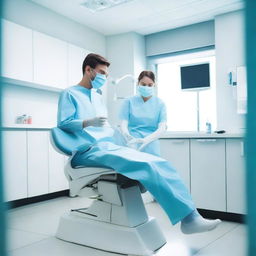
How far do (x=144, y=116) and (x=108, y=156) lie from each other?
0.89 metres

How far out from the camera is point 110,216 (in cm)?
188

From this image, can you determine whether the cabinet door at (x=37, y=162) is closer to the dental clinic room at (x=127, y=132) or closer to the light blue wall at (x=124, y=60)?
the dental clinic room at (x=127, y=132)

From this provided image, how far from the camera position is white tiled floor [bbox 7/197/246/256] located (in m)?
1.79

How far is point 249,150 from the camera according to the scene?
0.41m

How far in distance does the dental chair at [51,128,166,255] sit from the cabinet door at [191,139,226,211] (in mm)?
829

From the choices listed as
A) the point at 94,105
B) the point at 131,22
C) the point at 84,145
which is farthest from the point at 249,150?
the point at 131,22

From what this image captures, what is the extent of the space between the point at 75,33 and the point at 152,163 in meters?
2.86

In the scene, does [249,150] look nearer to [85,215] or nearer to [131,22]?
[85,215]

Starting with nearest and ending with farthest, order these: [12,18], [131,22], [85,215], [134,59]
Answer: [85,215] → [12,18] → [131,22] → [134,59]

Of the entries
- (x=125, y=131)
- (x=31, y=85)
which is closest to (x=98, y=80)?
(x=125, y=131)

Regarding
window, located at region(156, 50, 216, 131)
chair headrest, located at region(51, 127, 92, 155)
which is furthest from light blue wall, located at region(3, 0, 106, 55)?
chair headrest, located at region(51, 127, 92, 155)

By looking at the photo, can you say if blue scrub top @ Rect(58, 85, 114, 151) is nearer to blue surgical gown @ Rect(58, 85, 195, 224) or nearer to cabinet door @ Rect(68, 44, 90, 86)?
blue surgical gown @ Rect(58, 85, 195, 224)

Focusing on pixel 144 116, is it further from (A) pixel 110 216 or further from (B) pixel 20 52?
(B) pixel 20 52

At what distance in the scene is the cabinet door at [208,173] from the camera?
8.28 feet
